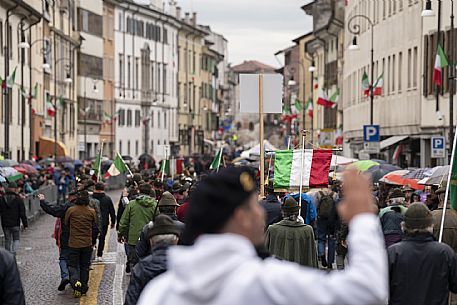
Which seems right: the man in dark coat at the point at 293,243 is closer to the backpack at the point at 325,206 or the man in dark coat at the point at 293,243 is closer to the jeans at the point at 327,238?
the jeans at the point at 327,238

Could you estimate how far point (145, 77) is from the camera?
368 ft

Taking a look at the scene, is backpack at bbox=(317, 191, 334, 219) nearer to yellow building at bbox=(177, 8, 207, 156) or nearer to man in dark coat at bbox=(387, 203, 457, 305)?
man in dark coat at bbox=(387, 203, 457, 305)

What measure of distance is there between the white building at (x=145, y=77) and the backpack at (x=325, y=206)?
77.8 meters

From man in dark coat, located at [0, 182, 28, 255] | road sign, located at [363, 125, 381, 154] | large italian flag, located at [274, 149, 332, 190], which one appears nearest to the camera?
large italian flag, located at [274, 149, 332, 190]

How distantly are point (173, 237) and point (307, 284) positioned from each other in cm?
538

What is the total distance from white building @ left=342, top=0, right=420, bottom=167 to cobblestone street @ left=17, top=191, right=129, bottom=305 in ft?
58.7

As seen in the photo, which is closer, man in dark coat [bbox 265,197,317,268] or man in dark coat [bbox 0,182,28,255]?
man in dark coat [bbox 265,197,317,268]

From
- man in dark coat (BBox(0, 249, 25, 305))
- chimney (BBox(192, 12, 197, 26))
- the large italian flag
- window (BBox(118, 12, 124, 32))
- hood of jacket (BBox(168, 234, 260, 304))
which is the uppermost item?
chimney (BBox(192, 12, 197, 26))

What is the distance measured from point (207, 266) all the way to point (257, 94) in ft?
42.7

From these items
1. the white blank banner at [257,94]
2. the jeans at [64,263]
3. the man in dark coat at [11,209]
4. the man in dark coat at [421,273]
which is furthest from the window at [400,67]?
the man in dark coat at [421,273]

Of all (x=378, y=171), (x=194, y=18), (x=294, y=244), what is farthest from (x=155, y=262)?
(x=194, y=18)

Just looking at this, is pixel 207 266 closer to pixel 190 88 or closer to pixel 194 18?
pixel 190 88

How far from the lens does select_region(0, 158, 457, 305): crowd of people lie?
3844 millimetres

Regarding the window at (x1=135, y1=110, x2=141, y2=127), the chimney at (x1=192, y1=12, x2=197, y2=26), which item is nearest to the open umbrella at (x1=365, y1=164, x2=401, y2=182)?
the window at (x1=135, y1=110, x2=141, y2=127)
